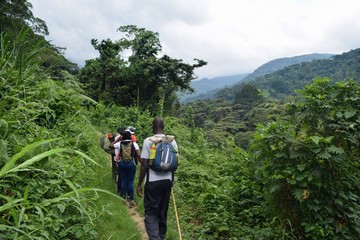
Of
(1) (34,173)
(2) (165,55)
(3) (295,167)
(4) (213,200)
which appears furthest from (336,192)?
(2) (165,55)

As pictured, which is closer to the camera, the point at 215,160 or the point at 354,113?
the point at 354,113

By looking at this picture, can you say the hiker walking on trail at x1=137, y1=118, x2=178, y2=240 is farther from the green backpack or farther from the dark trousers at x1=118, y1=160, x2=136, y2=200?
→ the green backpack

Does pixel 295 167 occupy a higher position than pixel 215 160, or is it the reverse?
pixel 295 167

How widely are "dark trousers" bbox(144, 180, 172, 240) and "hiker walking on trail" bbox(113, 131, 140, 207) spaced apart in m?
1.63

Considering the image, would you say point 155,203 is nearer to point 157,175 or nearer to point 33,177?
point 157,175

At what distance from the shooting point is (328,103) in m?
4.41

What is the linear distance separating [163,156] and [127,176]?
2.10 meters

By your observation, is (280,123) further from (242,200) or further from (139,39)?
(139,39)

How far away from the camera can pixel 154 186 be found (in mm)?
4180

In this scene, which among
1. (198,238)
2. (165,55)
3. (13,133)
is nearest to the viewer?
(13,133)

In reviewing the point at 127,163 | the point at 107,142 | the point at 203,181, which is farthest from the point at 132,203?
the point at 203,181

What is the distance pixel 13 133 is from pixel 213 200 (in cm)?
405

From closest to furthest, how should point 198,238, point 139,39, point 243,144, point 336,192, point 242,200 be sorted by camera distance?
point 336,192, point 198,238, point 242,200, point 139,39, point 243,144

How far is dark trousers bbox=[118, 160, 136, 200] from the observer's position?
5.86 metres
